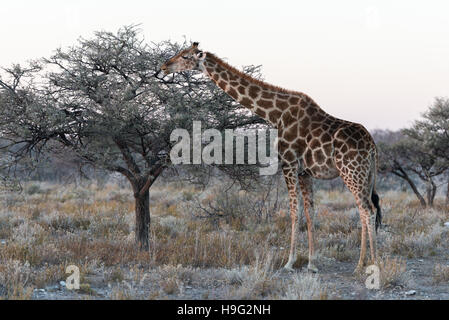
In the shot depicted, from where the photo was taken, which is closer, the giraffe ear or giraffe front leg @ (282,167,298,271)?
giraffe front leg @ (282,167,298,271)

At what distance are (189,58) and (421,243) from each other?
6371mm

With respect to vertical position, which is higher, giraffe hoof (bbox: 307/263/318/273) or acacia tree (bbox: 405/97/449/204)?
acacia tree (bbox: 405/97/449/204)

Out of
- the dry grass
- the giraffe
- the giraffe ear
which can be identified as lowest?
the dry grass


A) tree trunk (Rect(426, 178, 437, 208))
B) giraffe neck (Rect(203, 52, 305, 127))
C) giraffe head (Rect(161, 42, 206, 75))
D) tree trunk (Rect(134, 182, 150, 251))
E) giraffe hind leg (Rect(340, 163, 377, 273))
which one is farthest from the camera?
tree trunk (Rect(426, 178, 437, 208))

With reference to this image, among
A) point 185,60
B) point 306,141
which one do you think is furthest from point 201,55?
point 306,141

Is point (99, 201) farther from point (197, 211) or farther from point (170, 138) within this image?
point (170, 138)

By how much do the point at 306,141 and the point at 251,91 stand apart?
1.35 meters

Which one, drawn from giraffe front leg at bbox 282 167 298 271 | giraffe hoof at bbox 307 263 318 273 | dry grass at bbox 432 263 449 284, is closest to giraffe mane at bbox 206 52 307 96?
giraffe front leg at bbox 282 167 298 271

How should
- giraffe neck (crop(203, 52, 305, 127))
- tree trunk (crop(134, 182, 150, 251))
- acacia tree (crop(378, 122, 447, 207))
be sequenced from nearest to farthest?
giraffe neck (crop(203, 52, 305, 127)), tree trunk (crop(134, 182, 150, 251)), acacia tree (crop(378, 122, 447, 207))

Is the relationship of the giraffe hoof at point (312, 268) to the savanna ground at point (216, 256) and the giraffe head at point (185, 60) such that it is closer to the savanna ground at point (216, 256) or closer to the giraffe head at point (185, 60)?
the savanna ground at point (216, 256)

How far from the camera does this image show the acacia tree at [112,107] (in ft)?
28.8

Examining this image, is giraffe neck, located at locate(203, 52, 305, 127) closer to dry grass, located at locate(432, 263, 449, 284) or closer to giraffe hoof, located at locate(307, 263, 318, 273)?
giraffe hoof, located at locate(307, 263, 318, 273)

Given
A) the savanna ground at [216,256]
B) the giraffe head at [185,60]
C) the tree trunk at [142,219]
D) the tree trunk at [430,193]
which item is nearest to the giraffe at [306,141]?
the giraffe head at [185,60]

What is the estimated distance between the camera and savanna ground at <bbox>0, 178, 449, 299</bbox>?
7.01m
